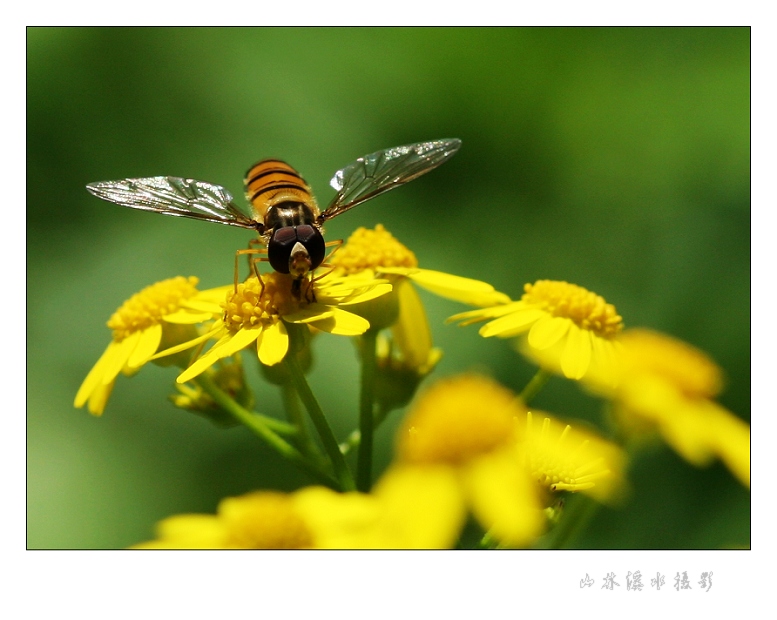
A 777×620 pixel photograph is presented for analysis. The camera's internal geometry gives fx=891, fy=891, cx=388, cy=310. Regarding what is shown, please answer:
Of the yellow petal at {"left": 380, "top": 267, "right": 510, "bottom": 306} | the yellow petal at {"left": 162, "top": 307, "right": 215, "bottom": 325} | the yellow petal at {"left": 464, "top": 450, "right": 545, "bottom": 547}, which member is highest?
the yellow petal at {"left": 380, "top": 267, "right": 510, "bottom": 306}

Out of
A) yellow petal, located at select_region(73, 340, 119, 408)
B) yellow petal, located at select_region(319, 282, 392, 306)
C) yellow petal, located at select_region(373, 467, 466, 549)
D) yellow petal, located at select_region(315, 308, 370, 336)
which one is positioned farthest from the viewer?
yellow petal, located at select_region(73, 340, 119, 408)

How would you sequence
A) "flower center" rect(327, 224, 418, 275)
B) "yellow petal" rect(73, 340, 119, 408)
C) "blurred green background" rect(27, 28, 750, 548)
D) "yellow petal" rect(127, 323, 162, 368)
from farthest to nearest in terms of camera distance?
"blurred green background" rect(27, 28, 750, 548) < "flower center" rect(327, 224, 418, 275) < "yellow petal" rect(73, 340, 119, 408) < "yellow petal" rect(127, 323, 162, 368)

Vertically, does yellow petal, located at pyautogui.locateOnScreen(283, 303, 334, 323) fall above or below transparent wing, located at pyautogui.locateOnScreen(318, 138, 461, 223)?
below

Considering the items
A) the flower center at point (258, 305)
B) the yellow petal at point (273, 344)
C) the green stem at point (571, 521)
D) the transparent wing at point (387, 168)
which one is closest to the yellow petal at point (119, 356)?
the flower center at point (258, 305)

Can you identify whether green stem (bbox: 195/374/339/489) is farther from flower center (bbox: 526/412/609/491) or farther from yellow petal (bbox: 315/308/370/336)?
flower center (bbox: 526/412/609/491)

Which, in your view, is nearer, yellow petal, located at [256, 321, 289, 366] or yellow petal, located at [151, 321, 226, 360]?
yellow petal, located at [256, 321, 289, 366]

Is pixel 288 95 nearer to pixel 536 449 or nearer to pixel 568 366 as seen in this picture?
pixel 568 366

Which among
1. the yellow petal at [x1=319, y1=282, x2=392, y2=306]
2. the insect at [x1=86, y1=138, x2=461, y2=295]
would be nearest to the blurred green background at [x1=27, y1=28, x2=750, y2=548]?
the insect at [x1=86, y1=138, x2=461, y2=295]

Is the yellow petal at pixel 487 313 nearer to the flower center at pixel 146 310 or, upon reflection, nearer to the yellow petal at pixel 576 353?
the yellow petal at pixel 576 353

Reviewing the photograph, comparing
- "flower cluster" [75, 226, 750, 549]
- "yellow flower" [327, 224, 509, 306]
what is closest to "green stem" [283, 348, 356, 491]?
"flower cluster" [75, 226, 750, 549]
